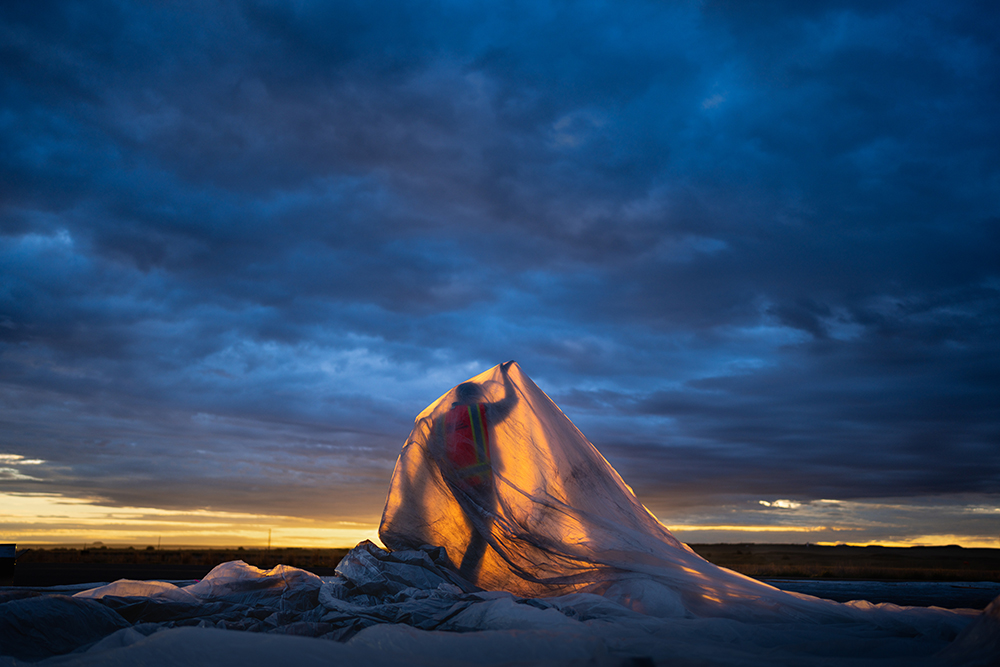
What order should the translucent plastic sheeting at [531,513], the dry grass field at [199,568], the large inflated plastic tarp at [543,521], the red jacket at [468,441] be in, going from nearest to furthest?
the large inflated plastic tarp at [543,521], the translucent plastic sheeting at [531,513], the red jacket at [468,441], the dry grass field at [199,568]

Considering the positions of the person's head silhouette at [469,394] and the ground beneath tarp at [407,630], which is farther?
the person's head silhouette at [469,394]

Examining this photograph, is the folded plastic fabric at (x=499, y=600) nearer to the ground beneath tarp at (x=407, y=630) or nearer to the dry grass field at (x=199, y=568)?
the ground beneath tarp at (x=407, y=630)

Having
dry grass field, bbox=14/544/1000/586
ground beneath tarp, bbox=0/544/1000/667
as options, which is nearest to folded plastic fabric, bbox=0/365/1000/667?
ground beneath tarp, bbox=0/544/1000/667

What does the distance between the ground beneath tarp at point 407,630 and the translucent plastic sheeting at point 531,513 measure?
0.61m

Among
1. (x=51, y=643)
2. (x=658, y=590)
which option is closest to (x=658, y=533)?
(x=658, y=590)

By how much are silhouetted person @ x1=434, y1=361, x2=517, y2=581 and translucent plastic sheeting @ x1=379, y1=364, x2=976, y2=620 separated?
1 centimetres

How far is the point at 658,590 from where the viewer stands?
18.6ft

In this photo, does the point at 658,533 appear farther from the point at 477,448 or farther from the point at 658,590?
the point at 477,448

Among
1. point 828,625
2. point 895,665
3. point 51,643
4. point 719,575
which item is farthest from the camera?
point 719,575

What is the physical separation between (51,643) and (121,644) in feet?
2.76

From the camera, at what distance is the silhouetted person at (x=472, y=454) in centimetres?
726

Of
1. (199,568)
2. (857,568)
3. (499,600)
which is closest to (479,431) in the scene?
(499,600)

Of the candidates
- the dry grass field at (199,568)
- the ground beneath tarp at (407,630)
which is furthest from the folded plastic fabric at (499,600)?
the dry grass field at (199,568)

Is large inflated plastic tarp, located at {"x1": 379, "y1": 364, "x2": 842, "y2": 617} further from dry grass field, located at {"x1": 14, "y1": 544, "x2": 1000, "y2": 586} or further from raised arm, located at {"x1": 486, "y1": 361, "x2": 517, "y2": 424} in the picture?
dry grass field, located at {"x1": 14, "y1": 544, "x2": 1000, "y2": 586}
